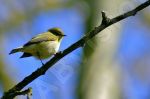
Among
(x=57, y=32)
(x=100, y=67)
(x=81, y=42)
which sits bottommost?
(x=57, y=32)

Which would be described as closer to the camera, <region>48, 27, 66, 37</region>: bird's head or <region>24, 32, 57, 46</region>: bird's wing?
<region>24, 32, 57, 46</region>: bird's wing

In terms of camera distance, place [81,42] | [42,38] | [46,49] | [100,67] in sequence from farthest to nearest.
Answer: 1. [42,38]
2. [46,49]
3. [100,67]
4. [81,42]

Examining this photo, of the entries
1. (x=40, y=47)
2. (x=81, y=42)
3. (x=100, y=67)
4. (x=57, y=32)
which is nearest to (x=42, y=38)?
(x=40, y=47)

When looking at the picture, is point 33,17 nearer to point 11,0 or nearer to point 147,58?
point 11,0

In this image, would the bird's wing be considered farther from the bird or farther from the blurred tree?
the blurred tree

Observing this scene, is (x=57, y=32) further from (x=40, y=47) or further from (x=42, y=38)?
(x=40, y=47)

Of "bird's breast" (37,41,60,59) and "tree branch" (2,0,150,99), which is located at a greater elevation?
"tree branch" (2,0,150,99)

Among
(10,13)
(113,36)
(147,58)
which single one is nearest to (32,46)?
(113,36)

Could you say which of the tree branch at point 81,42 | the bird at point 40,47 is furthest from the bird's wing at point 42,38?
the tree branch at point 81,42

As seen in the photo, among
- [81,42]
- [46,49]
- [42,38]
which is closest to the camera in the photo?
[81,42]

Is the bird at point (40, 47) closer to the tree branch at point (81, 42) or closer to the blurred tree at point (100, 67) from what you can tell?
the blurred tree at point (100, 67)

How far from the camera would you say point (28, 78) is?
4.40 ft

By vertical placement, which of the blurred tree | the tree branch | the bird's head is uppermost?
the tree branch

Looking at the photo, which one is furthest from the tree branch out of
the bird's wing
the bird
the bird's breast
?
the bird's wing
